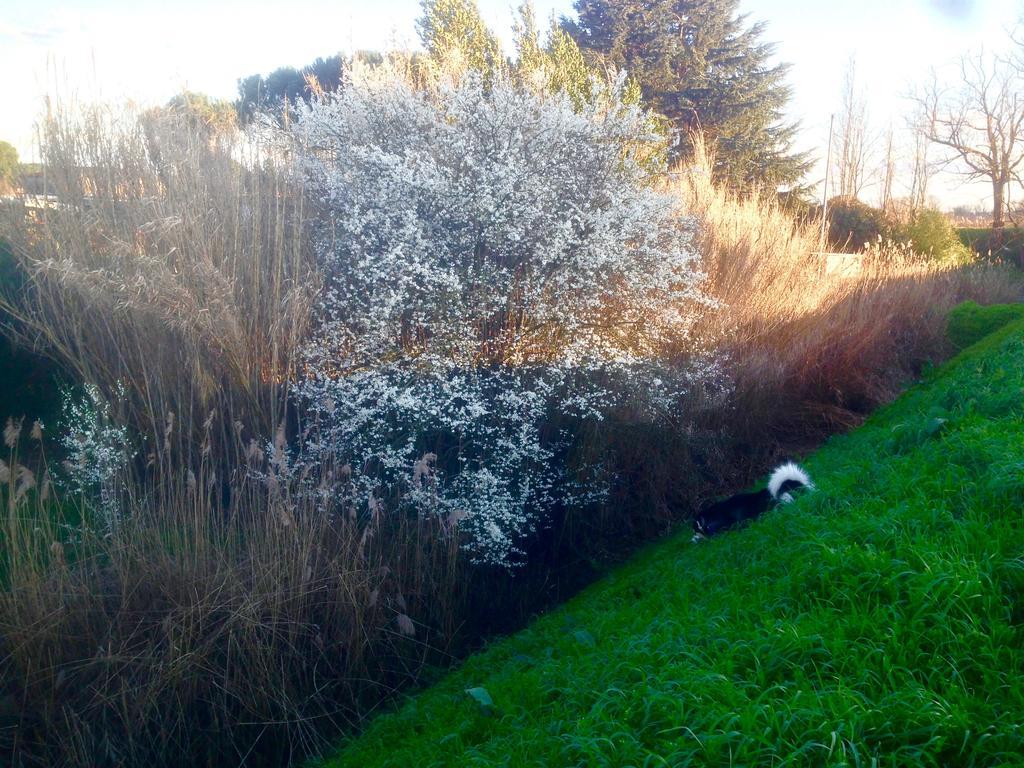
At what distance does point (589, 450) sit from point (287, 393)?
3.17 meters

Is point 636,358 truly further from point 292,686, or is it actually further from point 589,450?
point 292,686

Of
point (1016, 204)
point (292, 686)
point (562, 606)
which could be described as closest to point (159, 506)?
point (292, 686)

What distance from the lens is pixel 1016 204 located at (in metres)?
27.2

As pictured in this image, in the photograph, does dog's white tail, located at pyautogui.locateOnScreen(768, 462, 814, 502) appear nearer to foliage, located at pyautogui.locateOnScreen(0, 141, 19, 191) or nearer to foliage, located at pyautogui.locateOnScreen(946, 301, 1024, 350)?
foliage, located at pyautogui.locateOnScreen(946, 301, 1024, 350)

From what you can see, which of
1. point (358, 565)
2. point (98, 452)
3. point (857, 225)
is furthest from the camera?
point (857, 225)

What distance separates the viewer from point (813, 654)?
353 cm

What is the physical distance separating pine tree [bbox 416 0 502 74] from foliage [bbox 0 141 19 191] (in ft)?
19.1

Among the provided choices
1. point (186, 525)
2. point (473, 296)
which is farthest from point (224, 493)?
point (473, 296)

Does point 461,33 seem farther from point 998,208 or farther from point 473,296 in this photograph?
point 998,208

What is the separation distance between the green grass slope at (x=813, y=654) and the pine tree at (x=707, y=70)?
61.6ft

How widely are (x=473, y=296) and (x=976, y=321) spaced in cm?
877

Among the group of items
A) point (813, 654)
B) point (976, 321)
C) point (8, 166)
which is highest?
point (8, 166)

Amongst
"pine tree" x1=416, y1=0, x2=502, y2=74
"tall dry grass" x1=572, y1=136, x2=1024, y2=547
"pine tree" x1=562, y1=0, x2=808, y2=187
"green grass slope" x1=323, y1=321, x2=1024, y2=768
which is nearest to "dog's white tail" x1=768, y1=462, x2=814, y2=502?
"green grass slope" x1=323, y1=321, x2=1024, y2=768

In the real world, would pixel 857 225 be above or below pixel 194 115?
below
